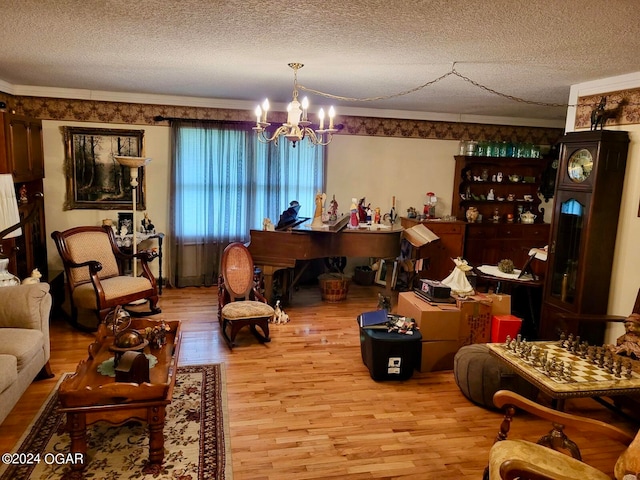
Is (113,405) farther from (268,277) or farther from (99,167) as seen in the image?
(99,167)

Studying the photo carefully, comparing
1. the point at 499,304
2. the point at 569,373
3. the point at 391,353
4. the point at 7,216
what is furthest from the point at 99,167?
the point at 569,373

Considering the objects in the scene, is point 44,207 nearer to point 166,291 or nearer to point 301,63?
point 166,291

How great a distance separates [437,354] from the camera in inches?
153

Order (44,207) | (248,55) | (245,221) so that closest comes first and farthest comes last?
1. (248,55)
2. (44,207)
3. (245,221)

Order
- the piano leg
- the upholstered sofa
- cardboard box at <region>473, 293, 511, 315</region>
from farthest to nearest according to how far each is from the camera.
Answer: the piano leg, cardboard box at <region>473, 293, 511, 315</region>, the upholstered sofa

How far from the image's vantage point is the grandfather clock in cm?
379

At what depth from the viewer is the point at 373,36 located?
290 centimetres

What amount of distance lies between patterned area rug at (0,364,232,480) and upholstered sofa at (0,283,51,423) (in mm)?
248

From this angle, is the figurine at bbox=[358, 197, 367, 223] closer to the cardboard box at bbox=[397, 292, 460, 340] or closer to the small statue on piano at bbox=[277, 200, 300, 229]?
the small statue on piano at bbox=[277, 200, 300, 229]

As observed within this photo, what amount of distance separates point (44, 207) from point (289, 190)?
3.02m

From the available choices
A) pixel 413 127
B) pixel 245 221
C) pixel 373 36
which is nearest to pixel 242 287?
pixel 245 221

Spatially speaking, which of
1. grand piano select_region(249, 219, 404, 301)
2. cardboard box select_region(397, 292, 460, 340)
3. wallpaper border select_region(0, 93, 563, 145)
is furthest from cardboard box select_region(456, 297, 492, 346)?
wallpaper border select_region(0, 93, 563, 145)

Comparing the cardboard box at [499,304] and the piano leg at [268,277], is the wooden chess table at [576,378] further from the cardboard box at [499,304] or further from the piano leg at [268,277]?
the piano leg at [268,277]

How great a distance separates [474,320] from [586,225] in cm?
121
